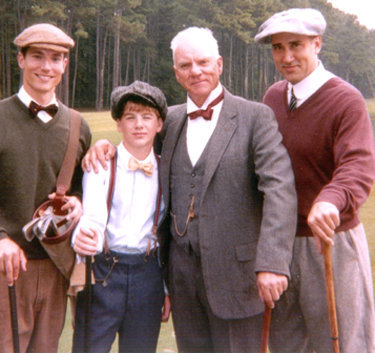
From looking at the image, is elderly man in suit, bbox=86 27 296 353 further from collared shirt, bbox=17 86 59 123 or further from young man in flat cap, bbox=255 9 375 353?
collared shirt, bbox=17 86 59 123

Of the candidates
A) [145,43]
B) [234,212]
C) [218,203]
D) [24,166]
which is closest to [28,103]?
[24,166]

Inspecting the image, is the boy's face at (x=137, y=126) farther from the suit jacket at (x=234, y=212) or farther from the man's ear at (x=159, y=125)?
the suit jacket at (x=234, y=212)

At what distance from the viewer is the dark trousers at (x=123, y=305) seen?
3135mm

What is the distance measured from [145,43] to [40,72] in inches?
1884

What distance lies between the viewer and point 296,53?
10.5ft

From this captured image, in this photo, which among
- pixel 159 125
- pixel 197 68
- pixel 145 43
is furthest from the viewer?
pixel 145 43

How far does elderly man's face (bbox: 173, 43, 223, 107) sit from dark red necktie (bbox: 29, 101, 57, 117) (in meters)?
0.87

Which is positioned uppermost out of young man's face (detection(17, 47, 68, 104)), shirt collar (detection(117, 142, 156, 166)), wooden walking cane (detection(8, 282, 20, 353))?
young man's face (detection(17, 47, 68, 104))

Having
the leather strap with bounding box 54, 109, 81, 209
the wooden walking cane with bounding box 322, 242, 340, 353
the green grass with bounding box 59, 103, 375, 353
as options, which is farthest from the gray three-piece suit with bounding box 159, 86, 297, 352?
the green grass with bounding box 59, 103, 375, 353

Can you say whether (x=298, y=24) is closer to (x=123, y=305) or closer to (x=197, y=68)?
(x=197, y=68)

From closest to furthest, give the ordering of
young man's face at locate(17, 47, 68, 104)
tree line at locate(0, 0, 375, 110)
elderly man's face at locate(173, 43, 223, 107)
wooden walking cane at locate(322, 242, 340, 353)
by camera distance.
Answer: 1. wooden walking cane at locate(322, 242, 340, 353)
2. elderly man's face at locate(173, 43, 223, 107)
3. young man's face at locate(17, 47, 68, 104)
4. tree line at locate(0, 0, 375, 110)

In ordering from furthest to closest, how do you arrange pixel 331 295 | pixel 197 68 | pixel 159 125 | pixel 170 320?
pixel 170 320, pixel 159 125, pixel 197 68, pixel 331 295

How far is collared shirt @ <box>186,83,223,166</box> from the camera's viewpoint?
3143 millimetres

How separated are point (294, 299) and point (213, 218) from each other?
802mm
